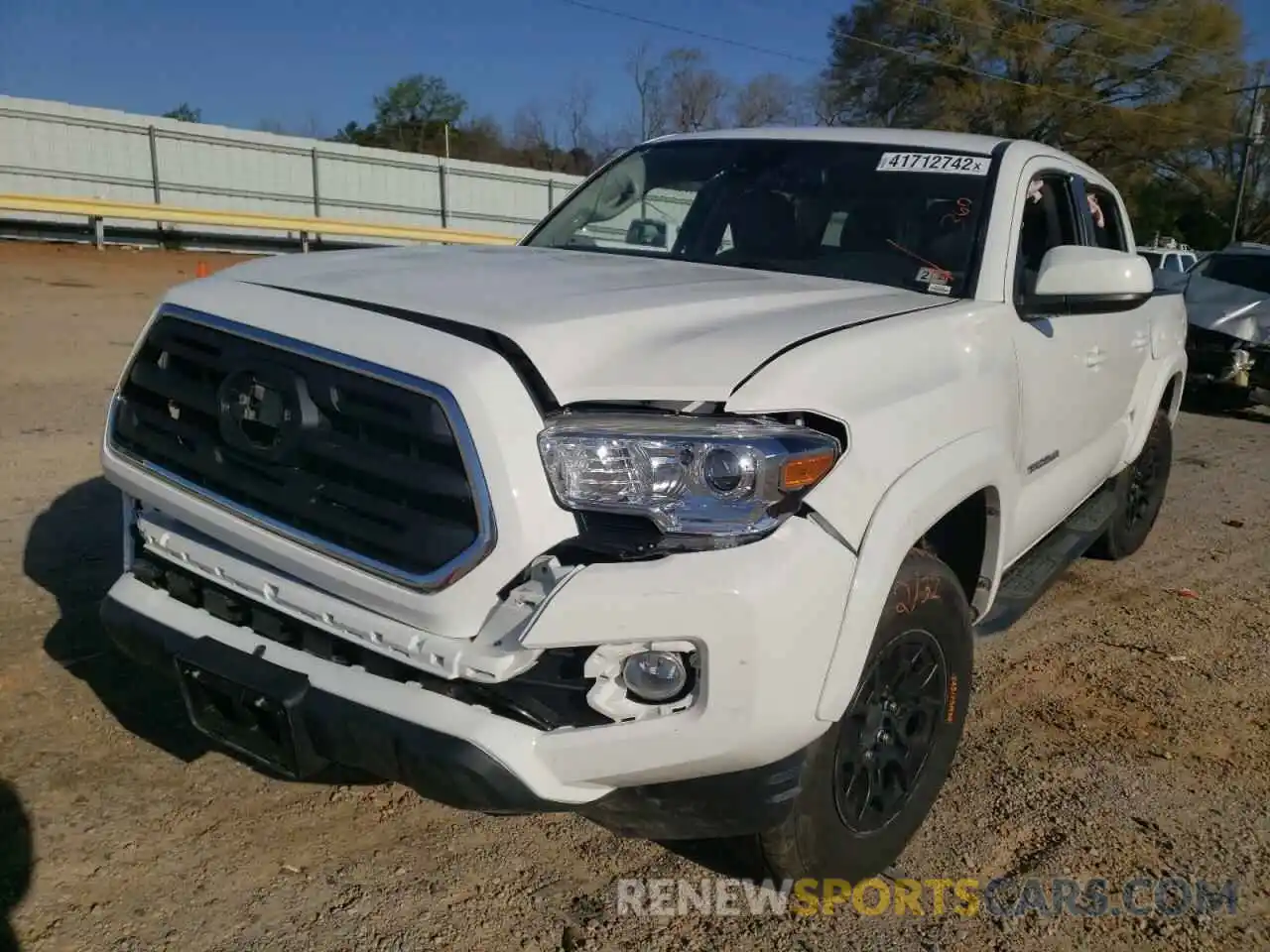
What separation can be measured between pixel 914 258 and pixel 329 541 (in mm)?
2076

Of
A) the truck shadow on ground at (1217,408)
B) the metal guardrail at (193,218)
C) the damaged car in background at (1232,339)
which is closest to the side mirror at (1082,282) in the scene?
the damaged car in background at (1232,339)

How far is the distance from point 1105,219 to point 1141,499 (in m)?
1.58

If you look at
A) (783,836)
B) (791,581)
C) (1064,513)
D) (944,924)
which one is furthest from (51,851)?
(1064,513)

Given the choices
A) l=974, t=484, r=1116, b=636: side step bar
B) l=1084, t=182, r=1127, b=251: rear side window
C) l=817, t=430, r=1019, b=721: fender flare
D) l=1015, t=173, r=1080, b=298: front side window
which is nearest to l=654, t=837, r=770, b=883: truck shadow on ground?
l=817, t=430, r=1019, b=721: fender flare

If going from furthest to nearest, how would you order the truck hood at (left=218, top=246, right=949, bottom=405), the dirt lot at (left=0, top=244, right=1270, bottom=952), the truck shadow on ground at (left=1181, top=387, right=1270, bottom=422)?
the truck shadow on ground at (left=1181, top=387, right=1270, bottom=422), the dirt lot at (left=0, top=244, right=1270, bottom=952), the truck hood at (left=218, top=246, right=949, bottom=405)

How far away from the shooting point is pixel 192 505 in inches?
98.6

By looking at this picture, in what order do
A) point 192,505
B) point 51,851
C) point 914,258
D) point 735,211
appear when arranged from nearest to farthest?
point 192,505, point 51,851, point 914,258, point 735,211

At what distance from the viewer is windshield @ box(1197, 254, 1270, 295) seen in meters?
11.4

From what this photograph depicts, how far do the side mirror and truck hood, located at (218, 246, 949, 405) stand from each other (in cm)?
33

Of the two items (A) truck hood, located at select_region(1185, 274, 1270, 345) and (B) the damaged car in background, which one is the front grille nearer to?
(A) truck hood, located at select_region(1185, 274, 1270, 345)

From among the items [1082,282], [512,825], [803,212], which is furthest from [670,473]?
[803,212]

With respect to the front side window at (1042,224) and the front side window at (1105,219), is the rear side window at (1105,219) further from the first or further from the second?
the front side window at (1042,224)

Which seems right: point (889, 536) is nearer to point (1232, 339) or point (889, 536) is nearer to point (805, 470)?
point (805, 470)

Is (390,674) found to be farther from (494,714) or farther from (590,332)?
(590,332)
